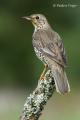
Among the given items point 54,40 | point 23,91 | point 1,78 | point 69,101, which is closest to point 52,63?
point 54,40

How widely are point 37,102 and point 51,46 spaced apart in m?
2.14

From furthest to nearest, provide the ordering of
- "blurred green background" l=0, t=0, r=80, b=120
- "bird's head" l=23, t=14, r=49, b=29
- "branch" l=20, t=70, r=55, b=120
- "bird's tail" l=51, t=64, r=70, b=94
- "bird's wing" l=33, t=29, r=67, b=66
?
"blurred green background" l=0, t=0, r=80, b=120 → "bird's head" l=23, t=14, r=49, b=29 → "bird's wing" l=33, t=29, r=67, b=66 → "bird's tail" l=51, t=64, r=70, b=94 → "branch" l=20, t=70, r=55, b=120

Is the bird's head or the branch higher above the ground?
the bird's head

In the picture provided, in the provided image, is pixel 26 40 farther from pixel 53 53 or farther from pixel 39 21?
pixel 53 53

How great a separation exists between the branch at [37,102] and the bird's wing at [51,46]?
134 cm

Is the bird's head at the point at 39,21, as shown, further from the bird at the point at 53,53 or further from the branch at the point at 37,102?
the branch at the point at 37,102

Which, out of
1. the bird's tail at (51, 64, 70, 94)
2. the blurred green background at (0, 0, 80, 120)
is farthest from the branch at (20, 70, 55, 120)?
the blurred green background at (0, 0, 80, 120)

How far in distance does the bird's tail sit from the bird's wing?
85 millimetres

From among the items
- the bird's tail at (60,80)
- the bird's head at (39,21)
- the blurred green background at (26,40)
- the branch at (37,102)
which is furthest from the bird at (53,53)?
the blurred green background at (26,40)

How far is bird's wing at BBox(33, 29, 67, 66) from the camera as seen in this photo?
26.8 feet

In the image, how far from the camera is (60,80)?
7.65 m

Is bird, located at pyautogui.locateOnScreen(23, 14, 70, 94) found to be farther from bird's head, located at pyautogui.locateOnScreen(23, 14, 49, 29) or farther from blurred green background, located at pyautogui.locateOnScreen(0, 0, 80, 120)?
blurred green background, located at pyautogui.locateOnScreen(0, 0, 80, 120)

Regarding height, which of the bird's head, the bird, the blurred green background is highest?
the bird's head

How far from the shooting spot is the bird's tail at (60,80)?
7.16 m
